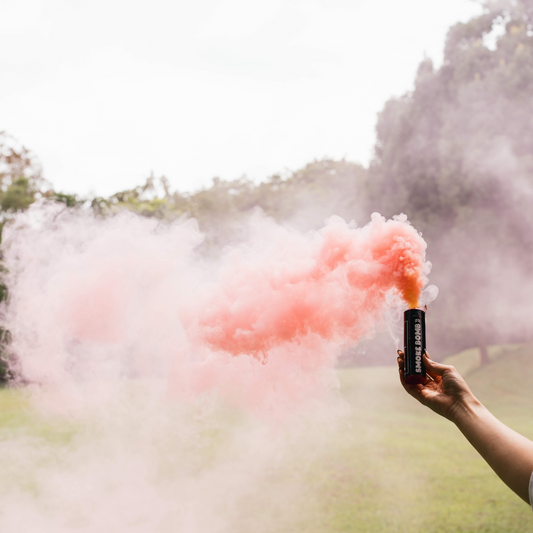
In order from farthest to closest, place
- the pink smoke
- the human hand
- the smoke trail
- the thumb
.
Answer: the smoke trail → the pink smoke → the thumb → the human hand

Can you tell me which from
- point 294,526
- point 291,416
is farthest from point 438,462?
point 291,416

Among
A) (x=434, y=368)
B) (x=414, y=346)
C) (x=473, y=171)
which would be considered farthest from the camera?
(x=473, y=171)

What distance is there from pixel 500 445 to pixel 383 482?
19.7ft

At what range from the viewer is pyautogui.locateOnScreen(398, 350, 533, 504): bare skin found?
1896 millimetres

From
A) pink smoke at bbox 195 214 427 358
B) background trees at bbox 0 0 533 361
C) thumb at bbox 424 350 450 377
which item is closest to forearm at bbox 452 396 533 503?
thumb at bbox 424 350 450 377

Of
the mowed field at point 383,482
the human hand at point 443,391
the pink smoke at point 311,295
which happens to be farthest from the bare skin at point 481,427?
the mowed field at point 383,482

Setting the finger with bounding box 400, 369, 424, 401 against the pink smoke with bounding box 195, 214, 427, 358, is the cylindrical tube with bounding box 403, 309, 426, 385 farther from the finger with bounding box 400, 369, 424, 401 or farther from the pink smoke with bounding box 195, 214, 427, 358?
the pink smoke with bounding box 195, 214, 427, 358

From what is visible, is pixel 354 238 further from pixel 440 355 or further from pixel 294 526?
pixel 440 355

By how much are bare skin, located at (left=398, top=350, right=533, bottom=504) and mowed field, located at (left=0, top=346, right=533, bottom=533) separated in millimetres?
3940

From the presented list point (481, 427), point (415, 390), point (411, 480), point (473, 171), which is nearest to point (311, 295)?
point (415, 390)

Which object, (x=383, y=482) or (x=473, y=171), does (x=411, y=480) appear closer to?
(x=383, y=482)

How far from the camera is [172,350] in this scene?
5.22 m

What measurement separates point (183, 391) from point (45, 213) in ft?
11.5

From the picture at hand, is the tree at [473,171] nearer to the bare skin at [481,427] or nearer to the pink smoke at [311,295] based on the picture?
the pink smoke at [311,295]
